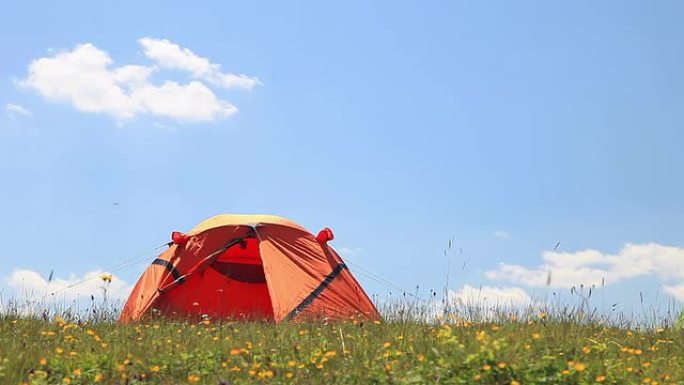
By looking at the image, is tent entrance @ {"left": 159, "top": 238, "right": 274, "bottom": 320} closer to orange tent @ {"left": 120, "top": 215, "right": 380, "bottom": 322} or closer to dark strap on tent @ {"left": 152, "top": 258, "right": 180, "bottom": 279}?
orange tent @ {"left": 120, "top": 215, "right": 380, "bottom": 322}

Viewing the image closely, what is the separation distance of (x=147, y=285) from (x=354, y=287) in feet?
13.2

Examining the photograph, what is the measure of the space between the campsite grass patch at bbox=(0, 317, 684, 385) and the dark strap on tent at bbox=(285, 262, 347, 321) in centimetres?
354

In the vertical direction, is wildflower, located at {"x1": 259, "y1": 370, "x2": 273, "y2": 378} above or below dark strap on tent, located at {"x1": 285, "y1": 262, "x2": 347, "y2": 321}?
below

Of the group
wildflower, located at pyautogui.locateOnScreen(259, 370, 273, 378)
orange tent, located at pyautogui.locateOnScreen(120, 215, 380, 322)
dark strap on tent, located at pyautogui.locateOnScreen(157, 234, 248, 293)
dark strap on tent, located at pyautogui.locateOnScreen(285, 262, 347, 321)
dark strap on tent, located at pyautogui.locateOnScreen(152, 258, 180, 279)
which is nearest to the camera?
wildflower, located at pyautogui.locateOnScreen(259, 370, 273, 378)

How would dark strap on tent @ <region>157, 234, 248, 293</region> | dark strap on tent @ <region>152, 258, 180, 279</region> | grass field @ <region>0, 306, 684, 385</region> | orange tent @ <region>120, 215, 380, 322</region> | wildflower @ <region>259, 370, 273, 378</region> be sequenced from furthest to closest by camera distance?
dark strap on tent @ <region>152, 258, 180, 279</region>
dark strap on tent @ <region>157, 234, 248, 293</region>
orange tent @ <region>120, 215, 380, 322</region>
grass field @ <region>0, 306, 684, 385</region>
wildflower @ <region>259, 370, 273, 378</region>

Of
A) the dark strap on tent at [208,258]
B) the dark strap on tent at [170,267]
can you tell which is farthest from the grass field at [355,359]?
the dark strap on tent at [170,267]

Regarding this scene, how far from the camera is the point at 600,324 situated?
11.8 metres

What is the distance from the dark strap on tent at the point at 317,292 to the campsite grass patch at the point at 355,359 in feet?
11.6

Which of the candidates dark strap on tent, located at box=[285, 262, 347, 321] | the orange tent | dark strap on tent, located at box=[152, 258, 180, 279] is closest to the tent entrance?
the orange tent

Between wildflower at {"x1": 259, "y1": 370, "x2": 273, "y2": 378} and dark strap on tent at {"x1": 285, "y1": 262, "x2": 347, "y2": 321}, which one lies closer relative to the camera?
wildflower at {"x1": 259, "y1": 370, "x2": 273, "y2": 378}

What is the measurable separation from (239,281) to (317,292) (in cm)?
213

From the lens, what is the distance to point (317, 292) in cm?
1442

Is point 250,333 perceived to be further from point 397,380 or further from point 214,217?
point 214,217

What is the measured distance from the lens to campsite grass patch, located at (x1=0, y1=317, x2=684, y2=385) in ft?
23.6
